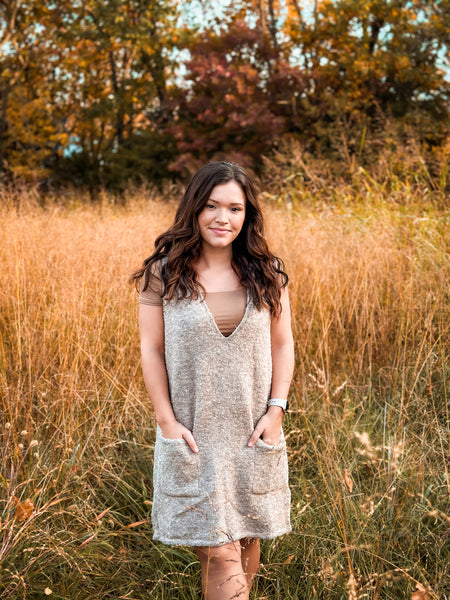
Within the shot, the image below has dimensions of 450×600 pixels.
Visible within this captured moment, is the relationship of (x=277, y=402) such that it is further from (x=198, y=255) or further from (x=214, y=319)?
(x=198, y=255)

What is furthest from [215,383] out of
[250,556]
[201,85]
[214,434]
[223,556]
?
[201,85]

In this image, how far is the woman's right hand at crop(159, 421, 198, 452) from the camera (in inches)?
63.1

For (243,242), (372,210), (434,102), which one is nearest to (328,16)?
(434,102)

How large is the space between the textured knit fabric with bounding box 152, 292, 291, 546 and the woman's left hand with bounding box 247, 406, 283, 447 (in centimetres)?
2

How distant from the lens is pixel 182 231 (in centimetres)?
175

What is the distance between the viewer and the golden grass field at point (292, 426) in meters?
1.89

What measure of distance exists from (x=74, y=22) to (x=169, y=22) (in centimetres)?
217

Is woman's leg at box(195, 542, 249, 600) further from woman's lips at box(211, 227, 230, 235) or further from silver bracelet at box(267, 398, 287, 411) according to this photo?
woman's lips at box(211, 227, 230, 235)

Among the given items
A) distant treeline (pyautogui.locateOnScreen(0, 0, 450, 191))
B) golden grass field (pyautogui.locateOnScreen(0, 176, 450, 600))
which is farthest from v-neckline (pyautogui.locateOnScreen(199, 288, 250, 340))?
distant treeline (pyautogui.locateOnScreen(0, 0, 450, 191))

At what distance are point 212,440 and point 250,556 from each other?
50cm

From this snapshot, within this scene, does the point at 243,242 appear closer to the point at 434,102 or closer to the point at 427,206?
the point at 427,206

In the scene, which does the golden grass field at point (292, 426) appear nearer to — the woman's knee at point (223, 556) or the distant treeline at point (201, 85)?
the woman's knee at point (223, 556)

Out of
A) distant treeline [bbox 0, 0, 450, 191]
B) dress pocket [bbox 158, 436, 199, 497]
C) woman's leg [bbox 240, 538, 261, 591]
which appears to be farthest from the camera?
distant treeline [bbox 0, 0, 450, 191]

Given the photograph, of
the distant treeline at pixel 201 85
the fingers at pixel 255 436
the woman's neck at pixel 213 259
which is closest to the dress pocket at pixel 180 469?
the fingers at pixel 255 436
